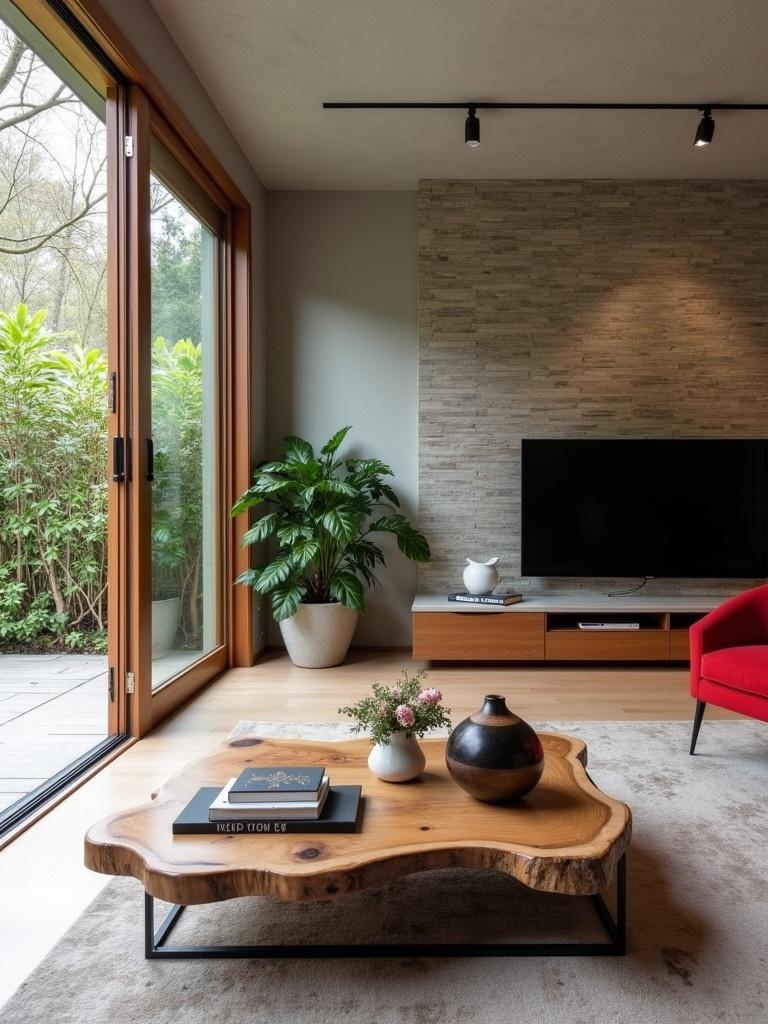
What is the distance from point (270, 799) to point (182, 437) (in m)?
2.32

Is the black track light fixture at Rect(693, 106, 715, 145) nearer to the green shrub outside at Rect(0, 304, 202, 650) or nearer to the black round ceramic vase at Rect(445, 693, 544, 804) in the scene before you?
the green shrub outside at Rect(0, 304, 202, 650)

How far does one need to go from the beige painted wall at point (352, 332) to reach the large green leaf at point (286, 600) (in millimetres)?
750

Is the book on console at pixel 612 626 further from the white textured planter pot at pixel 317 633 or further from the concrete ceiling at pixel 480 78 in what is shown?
the concrete ceiling at pixel 480 78

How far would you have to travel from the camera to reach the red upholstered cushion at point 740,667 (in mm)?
2632

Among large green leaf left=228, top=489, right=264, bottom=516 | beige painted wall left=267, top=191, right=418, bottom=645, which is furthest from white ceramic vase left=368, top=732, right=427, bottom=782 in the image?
beige painted wall left=267, top=191, right=418, bottom=645

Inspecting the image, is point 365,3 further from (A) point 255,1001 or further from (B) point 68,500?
(A) point 255,1001

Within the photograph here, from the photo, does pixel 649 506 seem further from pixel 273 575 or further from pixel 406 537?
pixel 273 575

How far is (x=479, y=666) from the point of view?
14.3 ft

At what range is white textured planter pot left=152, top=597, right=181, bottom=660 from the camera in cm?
321

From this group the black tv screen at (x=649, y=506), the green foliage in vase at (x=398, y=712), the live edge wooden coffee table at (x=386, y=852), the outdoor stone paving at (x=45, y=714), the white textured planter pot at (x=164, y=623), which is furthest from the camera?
the black tv screen at (x=649, y=506)

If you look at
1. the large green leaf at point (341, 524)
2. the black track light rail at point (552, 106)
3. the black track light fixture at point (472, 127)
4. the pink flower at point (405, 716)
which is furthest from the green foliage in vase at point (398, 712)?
the black track light rail at point (552, 106)

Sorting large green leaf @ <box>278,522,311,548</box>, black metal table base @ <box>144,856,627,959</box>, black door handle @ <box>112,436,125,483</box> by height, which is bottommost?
black metal table base @ <box>144,856,627,959</box>

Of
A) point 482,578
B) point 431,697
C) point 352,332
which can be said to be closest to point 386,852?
point 431,697

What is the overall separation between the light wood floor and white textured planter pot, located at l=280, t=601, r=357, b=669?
0.26 feet
